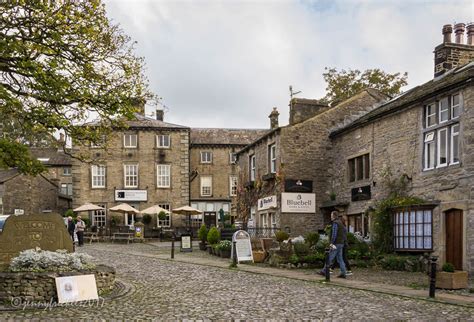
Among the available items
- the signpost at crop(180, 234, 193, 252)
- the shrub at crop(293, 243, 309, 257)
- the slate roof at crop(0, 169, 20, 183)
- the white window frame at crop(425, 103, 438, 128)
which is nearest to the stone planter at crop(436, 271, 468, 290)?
the shrub at crop(293, 243, 309, 257)

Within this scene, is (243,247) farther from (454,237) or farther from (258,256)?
(454,237)

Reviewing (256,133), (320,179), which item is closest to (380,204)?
(320,179)

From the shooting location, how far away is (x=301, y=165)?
2502cm

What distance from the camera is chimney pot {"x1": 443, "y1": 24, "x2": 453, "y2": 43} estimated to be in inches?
847

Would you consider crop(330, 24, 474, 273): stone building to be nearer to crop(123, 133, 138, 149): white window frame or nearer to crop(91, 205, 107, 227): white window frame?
crop(123, 133, 138, 149): white window frame

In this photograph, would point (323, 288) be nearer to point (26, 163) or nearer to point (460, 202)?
point (460, 202)

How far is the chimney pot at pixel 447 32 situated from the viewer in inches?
847

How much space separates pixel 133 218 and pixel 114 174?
12.2ft

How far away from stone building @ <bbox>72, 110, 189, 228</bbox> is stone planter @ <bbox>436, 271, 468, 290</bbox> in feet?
102

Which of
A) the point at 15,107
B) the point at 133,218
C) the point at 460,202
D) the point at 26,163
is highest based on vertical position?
the point at 15,107

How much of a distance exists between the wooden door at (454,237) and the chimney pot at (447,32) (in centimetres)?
822

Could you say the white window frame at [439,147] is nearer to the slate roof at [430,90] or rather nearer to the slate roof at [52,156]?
the slate roof at [430,90]

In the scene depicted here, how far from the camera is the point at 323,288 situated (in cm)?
1272

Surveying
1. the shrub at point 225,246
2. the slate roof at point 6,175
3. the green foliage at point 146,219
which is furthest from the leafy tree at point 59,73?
the slate roof at point 6,175
